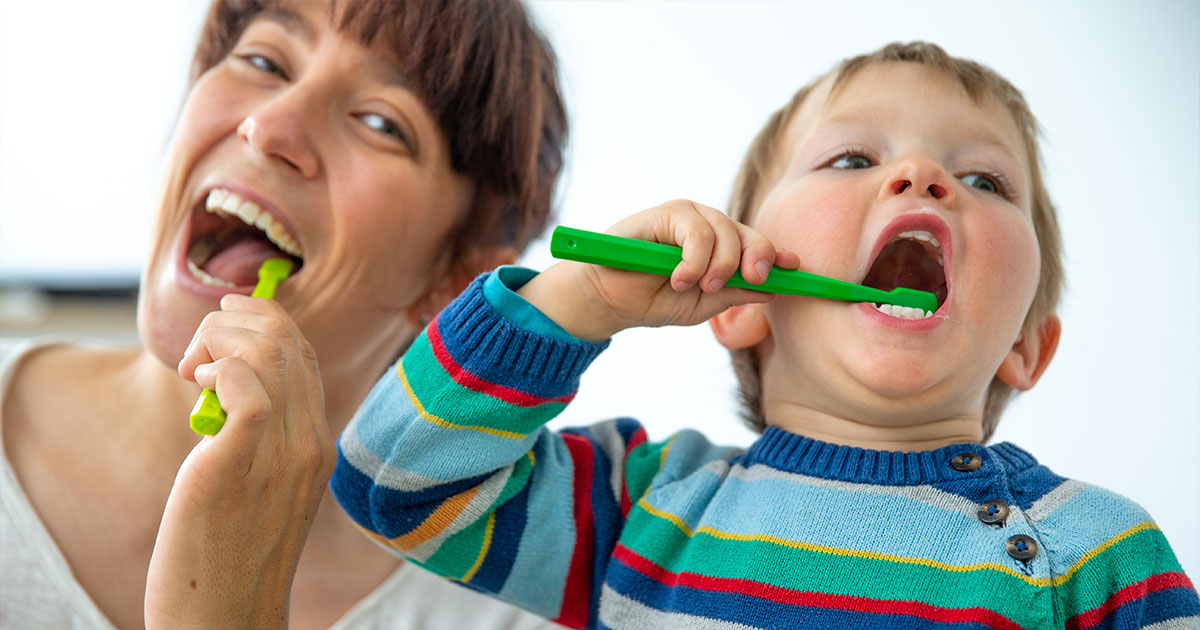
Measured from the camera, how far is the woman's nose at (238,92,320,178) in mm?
1017

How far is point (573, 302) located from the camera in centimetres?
81

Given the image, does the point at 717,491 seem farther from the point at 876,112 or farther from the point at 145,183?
the point at 145,183

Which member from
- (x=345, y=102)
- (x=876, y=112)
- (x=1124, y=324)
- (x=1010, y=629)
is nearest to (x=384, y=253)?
(x=345, y=102)

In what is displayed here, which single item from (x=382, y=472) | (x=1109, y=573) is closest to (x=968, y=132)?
(x=1109, y=573)

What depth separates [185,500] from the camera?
0.68 meters

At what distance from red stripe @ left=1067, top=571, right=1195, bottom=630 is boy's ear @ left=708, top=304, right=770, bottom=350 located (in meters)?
0.37

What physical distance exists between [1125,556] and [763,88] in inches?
34.1

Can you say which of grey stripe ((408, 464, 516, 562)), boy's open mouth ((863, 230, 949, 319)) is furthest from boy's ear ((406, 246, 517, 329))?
boy's open mouth ((863, 230, 949, 319))

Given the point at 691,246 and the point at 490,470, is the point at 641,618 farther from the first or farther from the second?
the point at 691,246

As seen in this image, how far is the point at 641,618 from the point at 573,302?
0.27 meters

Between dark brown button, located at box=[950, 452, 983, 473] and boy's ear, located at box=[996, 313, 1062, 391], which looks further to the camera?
boy's ear, located at box=[996, 313, 1062, 391]

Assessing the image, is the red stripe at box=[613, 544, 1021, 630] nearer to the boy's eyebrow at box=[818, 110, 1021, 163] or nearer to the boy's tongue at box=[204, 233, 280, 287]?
the boy's eyebrow at box=[818, 110, 1021, 163]

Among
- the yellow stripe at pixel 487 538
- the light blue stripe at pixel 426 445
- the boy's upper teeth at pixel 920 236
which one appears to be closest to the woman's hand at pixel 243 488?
the light blue stripe at pixel 426 445

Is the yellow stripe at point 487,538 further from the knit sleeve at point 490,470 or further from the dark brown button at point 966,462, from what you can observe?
the dark brown button at point 966,462
